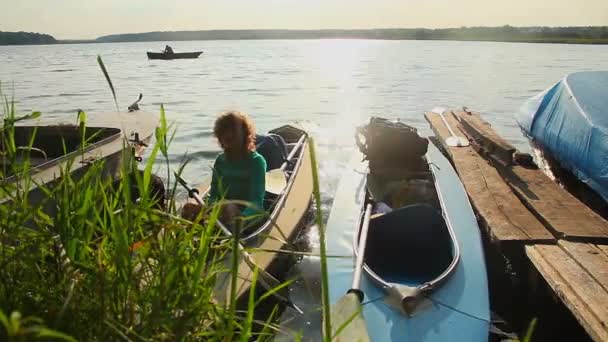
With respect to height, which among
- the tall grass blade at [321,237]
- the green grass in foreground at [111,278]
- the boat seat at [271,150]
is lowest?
the boat seat at [271,150]

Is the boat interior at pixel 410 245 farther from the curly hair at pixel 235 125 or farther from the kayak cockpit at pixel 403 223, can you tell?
the curly hair at pixel 235 125

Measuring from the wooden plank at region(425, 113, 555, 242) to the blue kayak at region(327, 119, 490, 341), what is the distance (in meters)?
0.26

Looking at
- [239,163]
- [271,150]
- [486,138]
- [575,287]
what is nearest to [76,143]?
[271,150]

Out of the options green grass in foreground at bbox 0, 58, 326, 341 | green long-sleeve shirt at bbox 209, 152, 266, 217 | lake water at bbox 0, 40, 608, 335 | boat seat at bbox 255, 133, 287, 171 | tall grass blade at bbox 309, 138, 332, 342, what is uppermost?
tall grass blade at bbox 309, 138, 332, 342

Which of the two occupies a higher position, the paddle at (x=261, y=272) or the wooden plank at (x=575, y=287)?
the paddle at (x=261, y=272)

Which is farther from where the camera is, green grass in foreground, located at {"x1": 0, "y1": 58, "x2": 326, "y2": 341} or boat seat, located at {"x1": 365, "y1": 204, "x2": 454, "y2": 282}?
boat seat, located at {"x1": 365, "y1": 204, "x2": 454, "y2": 282}

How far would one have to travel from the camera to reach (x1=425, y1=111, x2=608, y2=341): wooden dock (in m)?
3.91

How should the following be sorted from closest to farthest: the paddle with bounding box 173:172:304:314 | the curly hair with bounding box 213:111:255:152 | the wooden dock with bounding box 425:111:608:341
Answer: the paddle with bounding box 173:172:304:314
the wooden dock with bounding box 425:111:608:341
the curly hair with bounding box 213:111:255:152

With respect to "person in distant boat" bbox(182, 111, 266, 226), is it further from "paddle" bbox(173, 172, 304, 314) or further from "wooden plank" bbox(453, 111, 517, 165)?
"wooden plank" bbox(453, 111, 517, 165)

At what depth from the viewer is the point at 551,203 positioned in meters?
6.18

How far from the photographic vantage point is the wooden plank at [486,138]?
833cm

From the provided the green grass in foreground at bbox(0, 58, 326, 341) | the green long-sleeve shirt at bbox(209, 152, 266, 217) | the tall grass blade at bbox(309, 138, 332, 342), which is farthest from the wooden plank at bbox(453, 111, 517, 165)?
the tall grass blade at bbox(309, 138, 332, 342)

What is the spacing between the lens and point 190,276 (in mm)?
1697

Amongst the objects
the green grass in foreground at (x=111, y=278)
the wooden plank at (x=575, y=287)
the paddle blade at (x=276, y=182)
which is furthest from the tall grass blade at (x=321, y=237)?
the paddle blade at (x=276, y=182)
